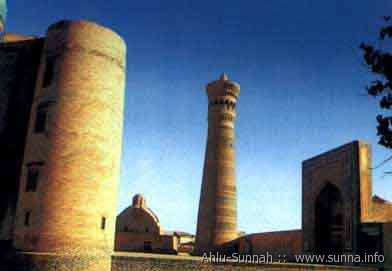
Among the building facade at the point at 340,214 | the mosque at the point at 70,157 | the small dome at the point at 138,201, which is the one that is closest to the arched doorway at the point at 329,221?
the building facade at the point at 340,214

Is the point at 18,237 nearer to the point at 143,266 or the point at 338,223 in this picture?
the point at 143,266

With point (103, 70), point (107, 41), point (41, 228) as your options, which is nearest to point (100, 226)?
Answer: point (41, 228)

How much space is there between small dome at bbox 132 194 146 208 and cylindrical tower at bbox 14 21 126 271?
1888 centimetres

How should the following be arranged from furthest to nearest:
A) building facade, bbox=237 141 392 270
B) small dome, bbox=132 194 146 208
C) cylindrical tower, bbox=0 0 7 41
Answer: small dome, bbox=132 194 146 208, cylindrical tower, bbox=0 0 7 41, building facade, bbox=237 141 392 270

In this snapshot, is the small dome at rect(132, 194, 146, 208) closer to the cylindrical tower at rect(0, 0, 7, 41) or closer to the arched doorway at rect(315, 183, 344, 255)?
the arched doorway at rect(315, 183, 344, 255)

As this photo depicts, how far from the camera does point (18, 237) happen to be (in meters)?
13.7

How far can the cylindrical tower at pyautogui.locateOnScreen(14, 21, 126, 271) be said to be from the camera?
13445mm

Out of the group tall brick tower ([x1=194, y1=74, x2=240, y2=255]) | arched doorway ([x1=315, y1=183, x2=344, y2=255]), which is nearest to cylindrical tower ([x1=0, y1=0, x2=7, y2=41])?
tall brick tower ([x1=194, y1=74, x2=240, y2=255])

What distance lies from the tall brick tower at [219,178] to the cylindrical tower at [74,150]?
16.6 meters

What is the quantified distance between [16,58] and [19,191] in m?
4.86

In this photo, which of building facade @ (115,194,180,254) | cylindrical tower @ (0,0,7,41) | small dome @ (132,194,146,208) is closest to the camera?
cylindrical tower @ (0,0,7,41)

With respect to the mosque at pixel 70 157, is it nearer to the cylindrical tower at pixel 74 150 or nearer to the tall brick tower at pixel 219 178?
the cylindrical tower at pixel 74 150

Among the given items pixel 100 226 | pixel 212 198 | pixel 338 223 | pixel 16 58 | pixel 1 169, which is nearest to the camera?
pixel 100 226

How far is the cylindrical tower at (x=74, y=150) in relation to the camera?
1345 cm
